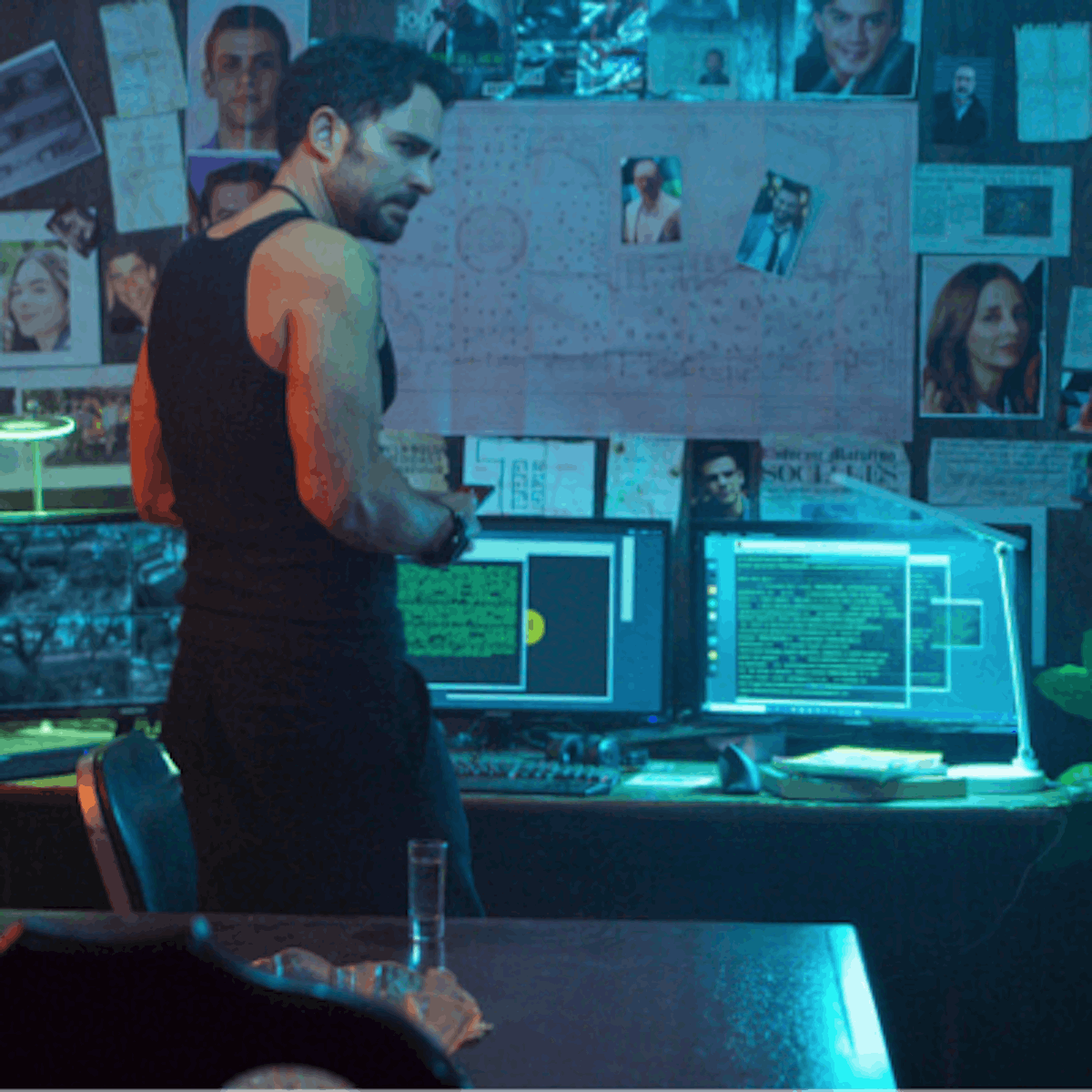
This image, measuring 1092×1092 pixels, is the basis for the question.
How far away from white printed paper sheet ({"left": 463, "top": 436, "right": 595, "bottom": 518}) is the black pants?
→ 0.99 metres

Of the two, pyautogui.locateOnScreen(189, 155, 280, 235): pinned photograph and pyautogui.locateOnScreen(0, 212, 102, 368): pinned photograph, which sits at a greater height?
pyautogui.locateOnScreen(189, 155, 280, 235): pinned photograph

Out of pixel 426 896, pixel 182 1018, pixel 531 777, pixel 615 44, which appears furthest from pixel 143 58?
pixel 182 1018

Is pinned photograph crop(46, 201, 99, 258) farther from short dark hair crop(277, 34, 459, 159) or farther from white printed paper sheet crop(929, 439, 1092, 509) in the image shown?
white printed paper sheet crop(929, 439, 1092, 509)

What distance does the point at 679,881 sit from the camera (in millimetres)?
2133

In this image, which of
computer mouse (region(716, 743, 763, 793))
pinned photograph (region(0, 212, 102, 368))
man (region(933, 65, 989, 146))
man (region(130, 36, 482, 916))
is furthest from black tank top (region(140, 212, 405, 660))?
man (region(933, 65, 989, 146))

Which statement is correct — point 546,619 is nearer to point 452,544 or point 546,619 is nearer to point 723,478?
point 723,478

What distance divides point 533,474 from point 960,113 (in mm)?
992

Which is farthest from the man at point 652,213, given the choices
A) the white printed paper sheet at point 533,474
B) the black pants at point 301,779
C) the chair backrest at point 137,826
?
the chair backrest at point 137,826

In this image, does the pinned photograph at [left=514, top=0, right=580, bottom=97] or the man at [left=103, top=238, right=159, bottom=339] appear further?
the man at [left=103, top=238, right=159, bottom=339]

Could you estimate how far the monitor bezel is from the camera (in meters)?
2.12

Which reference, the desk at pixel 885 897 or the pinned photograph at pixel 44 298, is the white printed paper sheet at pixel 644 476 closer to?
the desk at pixel 885 897

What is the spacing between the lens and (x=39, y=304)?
8.07ft

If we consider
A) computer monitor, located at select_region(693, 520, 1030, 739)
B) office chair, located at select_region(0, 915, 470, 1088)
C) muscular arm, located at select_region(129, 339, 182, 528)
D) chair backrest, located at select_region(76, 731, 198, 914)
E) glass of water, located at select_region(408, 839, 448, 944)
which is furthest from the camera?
computer monitor, located at select_region(693, 520, 1030, 739)

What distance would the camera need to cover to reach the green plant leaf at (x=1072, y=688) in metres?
1.81
